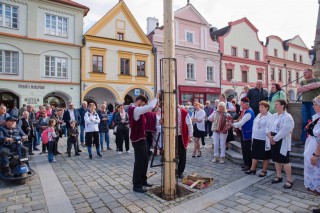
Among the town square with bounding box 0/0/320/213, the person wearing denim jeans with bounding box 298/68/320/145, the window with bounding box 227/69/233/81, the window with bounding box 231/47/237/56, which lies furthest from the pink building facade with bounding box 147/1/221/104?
the person wearing denim jeans with bounding box 298/68/320/145

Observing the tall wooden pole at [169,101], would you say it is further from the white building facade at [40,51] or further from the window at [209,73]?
the window at [209,73]

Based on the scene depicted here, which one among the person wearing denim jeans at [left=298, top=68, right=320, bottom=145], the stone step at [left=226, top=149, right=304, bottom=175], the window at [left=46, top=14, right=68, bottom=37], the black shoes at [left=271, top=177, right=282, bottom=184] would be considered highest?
the window at [left=46, top=14, right=68, bottom=37]

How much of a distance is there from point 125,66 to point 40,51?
7231 millimetres

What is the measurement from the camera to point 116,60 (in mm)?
21375

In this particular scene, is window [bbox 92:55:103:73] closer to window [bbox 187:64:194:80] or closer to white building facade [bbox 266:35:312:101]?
window [bbox 187:64:194:80]

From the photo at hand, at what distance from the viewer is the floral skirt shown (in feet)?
11.7

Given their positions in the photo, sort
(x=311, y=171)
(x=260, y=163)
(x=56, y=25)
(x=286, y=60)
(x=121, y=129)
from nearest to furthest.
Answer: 1. (x=311, y=171)
2. (x=260, y=163)
3. (x=121, y=129)
4. (x=56, y=25)
5. (x=286, y=60)

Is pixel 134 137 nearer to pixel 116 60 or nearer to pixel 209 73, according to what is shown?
pixel 116 60

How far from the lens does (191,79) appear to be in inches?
997

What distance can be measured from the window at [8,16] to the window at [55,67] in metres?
3.26

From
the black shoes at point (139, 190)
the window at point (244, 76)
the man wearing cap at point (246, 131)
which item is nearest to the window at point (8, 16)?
the black shoes at point (139, 190)

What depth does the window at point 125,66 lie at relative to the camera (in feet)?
71.5

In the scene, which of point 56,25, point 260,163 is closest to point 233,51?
point 56,25

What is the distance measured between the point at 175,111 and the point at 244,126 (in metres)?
2.55
